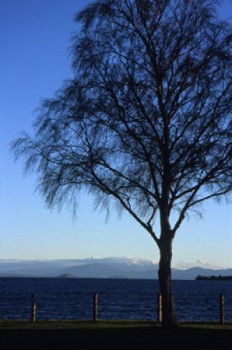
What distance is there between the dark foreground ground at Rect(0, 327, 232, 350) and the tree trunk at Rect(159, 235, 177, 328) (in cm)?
63

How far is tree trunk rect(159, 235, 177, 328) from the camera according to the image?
2156 cm

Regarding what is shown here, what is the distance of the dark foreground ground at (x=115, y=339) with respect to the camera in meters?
16.6

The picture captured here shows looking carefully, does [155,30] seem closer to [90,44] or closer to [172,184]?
[90,44]

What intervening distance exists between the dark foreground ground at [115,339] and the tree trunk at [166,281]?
2.08ft

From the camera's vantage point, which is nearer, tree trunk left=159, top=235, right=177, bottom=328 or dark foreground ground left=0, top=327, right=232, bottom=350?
dark foreground ground left=0, top=327, right=232, bottom=350

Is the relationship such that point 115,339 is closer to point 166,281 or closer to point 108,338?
point 108,338

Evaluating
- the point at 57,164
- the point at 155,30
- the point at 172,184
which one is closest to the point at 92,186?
the point at 57,164

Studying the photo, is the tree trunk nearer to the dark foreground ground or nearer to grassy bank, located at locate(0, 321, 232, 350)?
grassy bank, located at locate(0, 321, 232, 350)

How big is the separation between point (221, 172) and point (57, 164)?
616cm

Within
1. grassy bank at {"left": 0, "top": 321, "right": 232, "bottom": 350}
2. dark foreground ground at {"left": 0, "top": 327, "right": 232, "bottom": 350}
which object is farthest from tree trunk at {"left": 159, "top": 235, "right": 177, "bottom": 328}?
dark foreground ground at {"left": 0, "top": 327, "right": 232, "bottom": 350}

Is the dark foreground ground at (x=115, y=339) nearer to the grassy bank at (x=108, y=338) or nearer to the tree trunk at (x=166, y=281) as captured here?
the grassy bank at (x=108, y=338)

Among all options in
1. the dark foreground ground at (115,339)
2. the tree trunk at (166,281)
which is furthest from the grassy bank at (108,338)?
the tree trunk at (166,281)

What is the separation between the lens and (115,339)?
60.1ft

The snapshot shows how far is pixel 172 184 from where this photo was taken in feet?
73.0
